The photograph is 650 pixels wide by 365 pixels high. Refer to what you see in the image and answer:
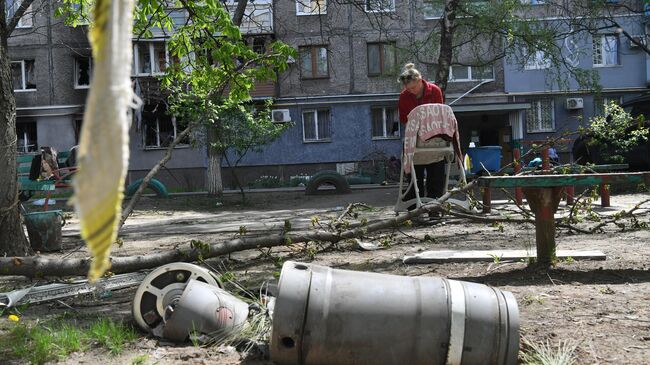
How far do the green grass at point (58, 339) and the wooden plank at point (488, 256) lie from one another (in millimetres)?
2427

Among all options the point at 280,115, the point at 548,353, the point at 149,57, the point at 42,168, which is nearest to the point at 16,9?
the point at 42,168

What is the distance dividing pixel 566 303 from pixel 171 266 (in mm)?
2351

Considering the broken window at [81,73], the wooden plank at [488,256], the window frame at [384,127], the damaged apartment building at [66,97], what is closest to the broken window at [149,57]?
the damaged apartment building at [66,97]

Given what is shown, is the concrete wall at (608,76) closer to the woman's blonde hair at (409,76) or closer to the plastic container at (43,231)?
the woman's blonde hair at (409,76)

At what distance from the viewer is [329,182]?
747 inches

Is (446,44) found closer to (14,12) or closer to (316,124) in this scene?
(14,12)

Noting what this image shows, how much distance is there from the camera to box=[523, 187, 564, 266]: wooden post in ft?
14.3

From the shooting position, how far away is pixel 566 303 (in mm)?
3570

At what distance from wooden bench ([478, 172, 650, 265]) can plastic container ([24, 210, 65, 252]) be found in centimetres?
496

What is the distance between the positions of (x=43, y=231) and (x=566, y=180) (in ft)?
18.5

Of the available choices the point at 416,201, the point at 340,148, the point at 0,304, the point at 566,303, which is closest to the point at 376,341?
the point at 566,303

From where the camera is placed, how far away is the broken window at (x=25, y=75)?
28.0 m

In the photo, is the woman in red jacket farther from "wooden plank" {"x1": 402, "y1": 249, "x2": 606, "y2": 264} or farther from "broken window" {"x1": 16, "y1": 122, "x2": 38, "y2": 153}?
"broken window" {"x1": 16, "y1": 122, "x2": 38, "y2": 153}

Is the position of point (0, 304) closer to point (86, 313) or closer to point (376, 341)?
point (86, 313)
